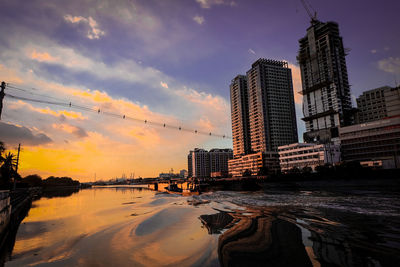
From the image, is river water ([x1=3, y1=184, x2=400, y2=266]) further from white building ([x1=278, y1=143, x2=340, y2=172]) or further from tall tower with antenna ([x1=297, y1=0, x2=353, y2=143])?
tall tower with antenna ([x1=297, y1=0, x2=353, y2=143])

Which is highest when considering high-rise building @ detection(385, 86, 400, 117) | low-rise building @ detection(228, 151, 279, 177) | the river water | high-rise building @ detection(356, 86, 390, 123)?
high-rise building @ detection(356, 86, 390, 123)

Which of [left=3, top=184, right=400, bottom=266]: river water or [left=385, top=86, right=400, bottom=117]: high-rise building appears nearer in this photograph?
[left=3, top=184, right=400, bottom=266]: river water

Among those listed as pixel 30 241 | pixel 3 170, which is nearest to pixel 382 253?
pixel 30 241

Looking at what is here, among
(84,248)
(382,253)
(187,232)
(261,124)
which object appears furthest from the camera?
(261,124)

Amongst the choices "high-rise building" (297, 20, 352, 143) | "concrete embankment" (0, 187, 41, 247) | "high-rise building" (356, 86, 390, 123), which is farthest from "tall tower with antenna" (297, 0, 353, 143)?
"concrete embankment" (0, 187, 41, 247)

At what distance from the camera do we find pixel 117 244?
13672mm

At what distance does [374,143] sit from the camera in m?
104

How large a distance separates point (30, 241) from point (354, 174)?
292 ft

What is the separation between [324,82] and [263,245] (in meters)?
178

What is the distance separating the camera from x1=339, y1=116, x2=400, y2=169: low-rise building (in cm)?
9656

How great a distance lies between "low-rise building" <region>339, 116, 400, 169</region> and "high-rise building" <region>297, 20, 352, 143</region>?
28475 millimetres

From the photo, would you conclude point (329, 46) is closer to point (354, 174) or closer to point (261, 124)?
point (261, 124)

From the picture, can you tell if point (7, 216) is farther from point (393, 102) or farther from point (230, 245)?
point (393, 102)

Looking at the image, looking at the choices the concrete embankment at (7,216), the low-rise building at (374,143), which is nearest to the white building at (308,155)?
the low-rise building at (374,143)
